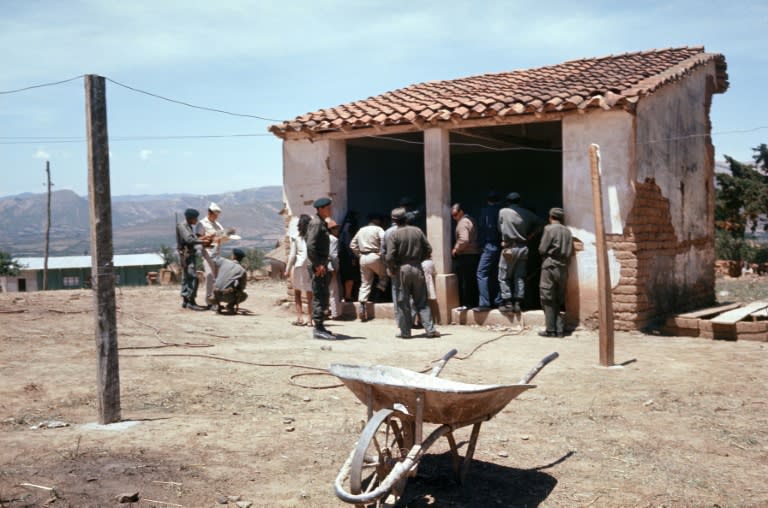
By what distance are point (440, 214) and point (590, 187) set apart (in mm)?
2414

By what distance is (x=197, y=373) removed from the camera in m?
7.61

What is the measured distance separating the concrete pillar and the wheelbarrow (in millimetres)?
6822

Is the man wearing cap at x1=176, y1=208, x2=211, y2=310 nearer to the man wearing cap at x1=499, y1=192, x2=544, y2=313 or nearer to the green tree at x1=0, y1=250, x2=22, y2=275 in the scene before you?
the man wearing cap at x1=499, y1=192, x2=544, y2=313

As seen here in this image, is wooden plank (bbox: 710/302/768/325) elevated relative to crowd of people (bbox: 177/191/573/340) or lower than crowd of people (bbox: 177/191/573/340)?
lower

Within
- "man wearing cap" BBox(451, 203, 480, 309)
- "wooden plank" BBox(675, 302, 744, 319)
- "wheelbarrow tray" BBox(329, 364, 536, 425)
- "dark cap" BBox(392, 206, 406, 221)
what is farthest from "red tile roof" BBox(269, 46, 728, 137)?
"wheelbarrow tray" BBox(329, 364, 536, 425)

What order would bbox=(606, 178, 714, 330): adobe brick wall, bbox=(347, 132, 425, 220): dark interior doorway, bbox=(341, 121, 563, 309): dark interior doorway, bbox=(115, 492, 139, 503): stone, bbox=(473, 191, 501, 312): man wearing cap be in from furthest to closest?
A: 1. bbox=(341, 121, 563, 309): dark interior doorway
2. bbox=(347, 132, 425, 220): dark interior doorway
3. bbox=(473, 191, 501, 312): man wearing cap
4. bbox=(606, 178, 714, 330): adobe brick wall
5. bbox=(115, 492, 139, 503): stone

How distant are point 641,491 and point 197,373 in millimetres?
4713

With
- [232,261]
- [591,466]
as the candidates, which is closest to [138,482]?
[591,466]

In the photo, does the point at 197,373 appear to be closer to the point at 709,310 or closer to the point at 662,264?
the point at 662,264

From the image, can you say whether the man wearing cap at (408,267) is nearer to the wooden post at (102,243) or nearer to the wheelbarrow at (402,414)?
the wooden post at (102,243)

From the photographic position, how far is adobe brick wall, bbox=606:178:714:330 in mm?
9977

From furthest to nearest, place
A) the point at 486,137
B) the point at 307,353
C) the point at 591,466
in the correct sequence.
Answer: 1. the point at 486,137
2. the point at 307,353
3. the point at 591,466

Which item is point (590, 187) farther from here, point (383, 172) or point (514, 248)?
point (383, 172)

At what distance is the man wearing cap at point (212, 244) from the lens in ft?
40.9
